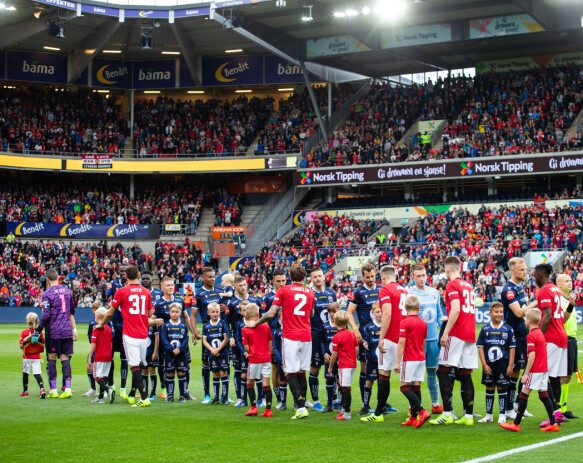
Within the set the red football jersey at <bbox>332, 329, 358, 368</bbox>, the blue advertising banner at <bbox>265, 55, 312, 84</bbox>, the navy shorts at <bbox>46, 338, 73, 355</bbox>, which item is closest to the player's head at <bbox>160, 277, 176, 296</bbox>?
the navy shorts at <bbox>46, 338, 73, 355</bbox>

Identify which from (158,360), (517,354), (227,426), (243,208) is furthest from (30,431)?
(243,208)

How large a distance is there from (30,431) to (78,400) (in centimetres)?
346

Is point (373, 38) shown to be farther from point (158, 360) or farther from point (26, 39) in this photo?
point (158, 360)

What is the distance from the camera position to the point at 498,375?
12594mm

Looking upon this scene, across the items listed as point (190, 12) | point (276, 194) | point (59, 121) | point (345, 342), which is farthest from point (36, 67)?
point (345, 342)

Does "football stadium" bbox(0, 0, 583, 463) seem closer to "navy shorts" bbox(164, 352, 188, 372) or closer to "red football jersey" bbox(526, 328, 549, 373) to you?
"navy shorts" bbox(164, 352, 188, 372)

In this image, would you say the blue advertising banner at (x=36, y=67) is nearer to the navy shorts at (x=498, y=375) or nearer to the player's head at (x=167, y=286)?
the player's head at (x=167, y=286)

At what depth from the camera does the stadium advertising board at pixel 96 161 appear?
54.1 metres

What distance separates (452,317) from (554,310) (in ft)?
4.48

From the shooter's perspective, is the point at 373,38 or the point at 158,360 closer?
the point at 158,360

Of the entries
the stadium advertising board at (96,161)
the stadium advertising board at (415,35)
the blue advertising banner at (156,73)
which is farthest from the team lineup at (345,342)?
the blue advertising banner at (156,73)

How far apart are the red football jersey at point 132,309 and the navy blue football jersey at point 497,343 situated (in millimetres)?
5232

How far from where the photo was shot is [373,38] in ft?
157

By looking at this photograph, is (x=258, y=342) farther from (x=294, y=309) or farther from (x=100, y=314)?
(x=100, y=314)
